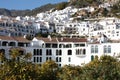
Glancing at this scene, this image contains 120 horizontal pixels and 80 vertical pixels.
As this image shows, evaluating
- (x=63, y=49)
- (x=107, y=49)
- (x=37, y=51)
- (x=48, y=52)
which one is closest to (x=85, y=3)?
(x=63, y=49)

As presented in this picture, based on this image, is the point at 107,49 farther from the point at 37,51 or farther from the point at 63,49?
the point at 37,51

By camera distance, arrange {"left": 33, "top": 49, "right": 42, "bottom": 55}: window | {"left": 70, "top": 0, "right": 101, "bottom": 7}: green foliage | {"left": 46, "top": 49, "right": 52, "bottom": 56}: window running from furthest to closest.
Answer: {"left": 70, "top": 0, "right": 101, "bottom": 7}: green foliage < {"left": 46, "top": 49, "right": 52, "bottom": 56}: window < {"left": 33, "top": 49, "right": 42, "bottom": 55}: window

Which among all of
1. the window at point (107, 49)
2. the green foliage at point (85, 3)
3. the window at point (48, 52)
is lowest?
the window at point (48, 52)

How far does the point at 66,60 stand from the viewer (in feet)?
285

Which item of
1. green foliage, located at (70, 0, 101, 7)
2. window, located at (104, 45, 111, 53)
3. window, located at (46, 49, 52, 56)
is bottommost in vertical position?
window, located at (46, 49, 52, 56)

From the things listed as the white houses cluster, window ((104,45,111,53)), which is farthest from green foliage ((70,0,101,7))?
window ((104,45,111,53))

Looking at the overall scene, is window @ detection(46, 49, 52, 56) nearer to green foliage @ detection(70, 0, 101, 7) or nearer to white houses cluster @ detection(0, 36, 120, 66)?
white houses cluster @ detection(0, 36, 120, 66)

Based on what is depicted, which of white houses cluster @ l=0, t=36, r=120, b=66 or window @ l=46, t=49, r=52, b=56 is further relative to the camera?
window @ l=46, t=49, r=52, b=56

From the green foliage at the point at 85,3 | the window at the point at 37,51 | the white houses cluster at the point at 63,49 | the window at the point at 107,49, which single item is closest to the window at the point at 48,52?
the white houses cluster at the point at 63,49

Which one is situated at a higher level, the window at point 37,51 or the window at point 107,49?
the window at point 107,49

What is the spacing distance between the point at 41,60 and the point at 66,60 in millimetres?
5361

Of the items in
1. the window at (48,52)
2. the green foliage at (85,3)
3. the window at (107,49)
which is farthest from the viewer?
the green foliage at (85,3)

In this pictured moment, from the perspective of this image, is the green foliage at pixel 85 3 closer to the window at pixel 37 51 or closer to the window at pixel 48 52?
the window at pixel 48 52

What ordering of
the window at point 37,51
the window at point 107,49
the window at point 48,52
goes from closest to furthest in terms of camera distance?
1. the window at point 107,49
2. the window at point 37,51
3. the window at point 48,52
